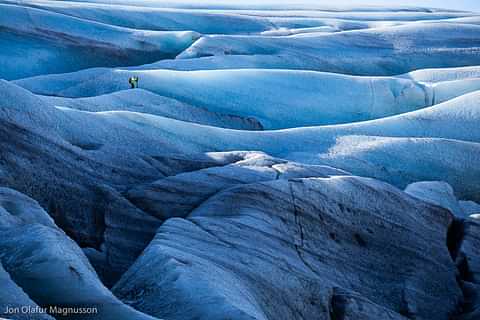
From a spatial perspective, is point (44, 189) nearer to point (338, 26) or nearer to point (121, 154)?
point (121, 154)

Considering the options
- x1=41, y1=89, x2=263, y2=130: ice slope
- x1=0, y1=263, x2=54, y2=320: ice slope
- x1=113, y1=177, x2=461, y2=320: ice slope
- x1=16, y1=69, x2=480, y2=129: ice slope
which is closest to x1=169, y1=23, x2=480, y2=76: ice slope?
x1=16, y1=69, x2=480, y2=129: ice slope

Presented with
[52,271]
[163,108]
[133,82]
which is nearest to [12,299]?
[52,271]

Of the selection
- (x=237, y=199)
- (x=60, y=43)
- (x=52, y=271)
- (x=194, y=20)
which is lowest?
(x=194, y=20)

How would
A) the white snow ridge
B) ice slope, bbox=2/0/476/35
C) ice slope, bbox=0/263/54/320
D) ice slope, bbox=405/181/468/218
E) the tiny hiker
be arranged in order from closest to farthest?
1. ice slope, bbox=0/263/54/320
2. the white snow ridge
3. ice slope, bbox=405/181/468/218
4. the tiny hiker
5. ice slope, bbox=2/0/476/35

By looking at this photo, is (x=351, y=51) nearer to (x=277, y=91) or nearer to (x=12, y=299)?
(x=277, y=91)

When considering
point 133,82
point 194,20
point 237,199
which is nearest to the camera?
point 237,199

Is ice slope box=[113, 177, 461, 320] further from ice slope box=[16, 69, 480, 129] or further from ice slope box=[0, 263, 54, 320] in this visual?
ice slope box=[16, 69, 480, 129]
